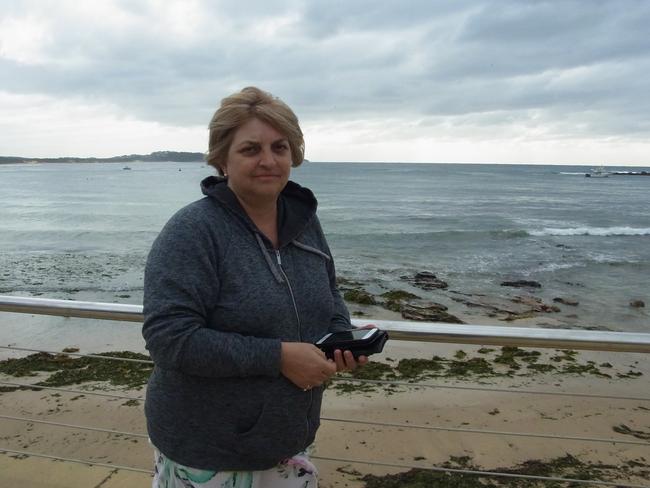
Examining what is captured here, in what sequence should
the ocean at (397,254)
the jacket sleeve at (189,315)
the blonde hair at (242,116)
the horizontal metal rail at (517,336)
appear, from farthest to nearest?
the ocean at (397,254)
the horizontal metal rail at (517,336)
the blonde hair at (242,116)
the jacket sleeve at (189,315)

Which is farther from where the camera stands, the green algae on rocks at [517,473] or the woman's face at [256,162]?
the green algae on rocks at [517,473]

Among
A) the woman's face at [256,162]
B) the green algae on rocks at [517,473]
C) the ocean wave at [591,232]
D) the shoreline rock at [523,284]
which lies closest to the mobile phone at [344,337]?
the woman's face at [256,162]

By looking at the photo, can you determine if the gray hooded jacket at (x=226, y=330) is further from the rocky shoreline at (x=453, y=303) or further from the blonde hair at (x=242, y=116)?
the rocky shoreline at (x=453, y=303)

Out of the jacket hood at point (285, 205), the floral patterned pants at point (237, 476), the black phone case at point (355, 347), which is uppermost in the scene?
the jacket hood at point (285, 205)

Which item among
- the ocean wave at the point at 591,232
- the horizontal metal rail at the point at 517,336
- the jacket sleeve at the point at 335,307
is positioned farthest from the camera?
the ocean wave at the point at 591,232

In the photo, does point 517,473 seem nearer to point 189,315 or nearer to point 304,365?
point 304,365

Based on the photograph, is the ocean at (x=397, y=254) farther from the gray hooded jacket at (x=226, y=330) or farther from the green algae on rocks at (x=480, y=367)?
the gray hooded jacket at (x=226, y=330)

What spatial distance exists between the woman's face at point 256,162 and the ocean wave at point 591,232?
27248 millimetres

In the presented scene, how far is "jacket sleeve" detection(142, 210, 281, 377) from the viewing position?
1303 millimetres

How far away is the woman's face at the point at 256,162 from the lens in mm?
1447

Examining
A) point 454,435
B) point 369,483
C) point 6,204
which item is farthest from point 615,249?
point 6,204

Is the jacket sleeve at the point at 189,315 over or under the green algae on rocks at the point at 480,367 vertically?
over

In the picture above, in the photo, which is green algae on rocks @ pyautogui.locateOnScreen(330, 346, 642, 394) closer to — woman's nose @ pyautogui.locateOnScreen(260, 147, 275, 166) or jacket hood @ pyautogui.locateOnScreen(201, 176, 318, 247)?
jacket hood @ pyautogui.locateOnScreen(201, 176, 318, 247)

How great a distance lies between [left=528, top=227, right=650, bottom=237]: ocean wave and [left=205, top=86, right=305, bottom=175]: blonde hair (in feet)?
89.4
